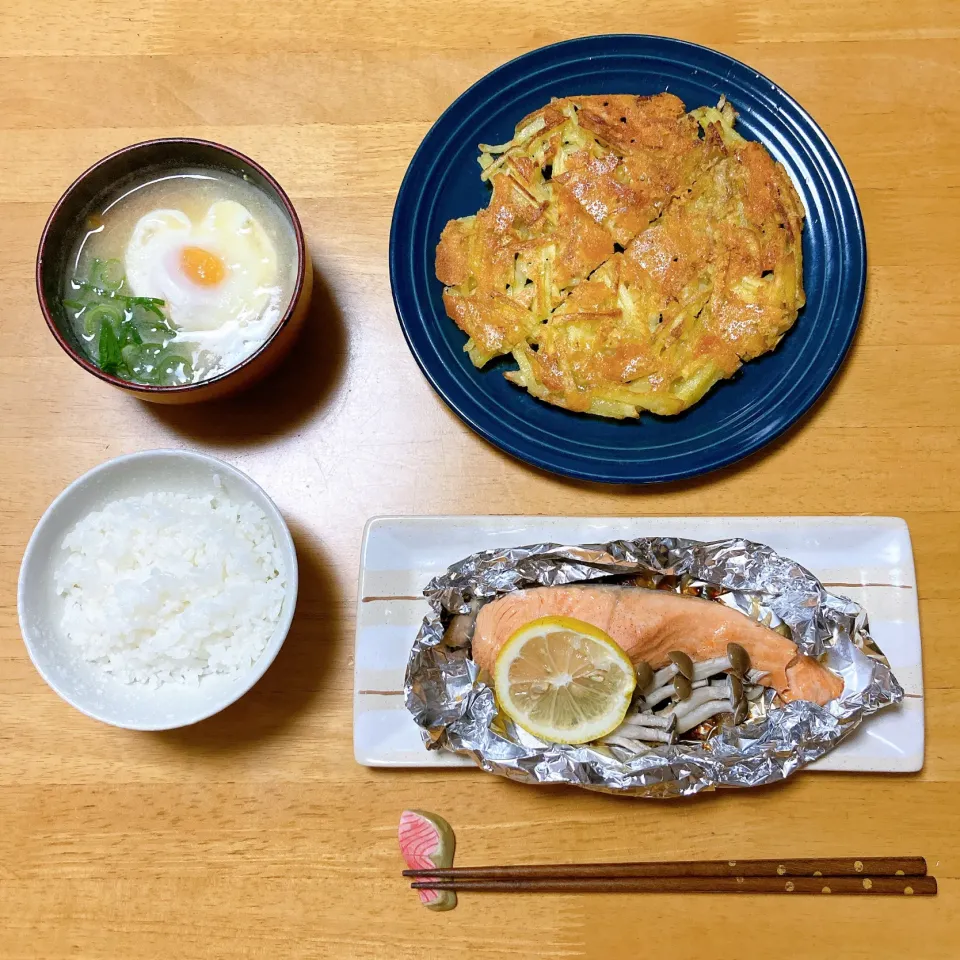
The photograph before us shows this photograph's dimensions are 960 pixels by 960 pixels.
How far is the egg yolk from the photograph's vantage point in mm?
1543

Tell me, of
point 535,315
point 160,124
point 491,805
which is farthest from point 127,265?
point 491,805

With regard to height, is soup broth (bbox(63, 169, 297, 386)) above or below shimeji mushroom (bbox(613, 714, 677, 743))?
above

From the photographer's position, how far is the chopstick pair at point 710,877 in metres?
1.51

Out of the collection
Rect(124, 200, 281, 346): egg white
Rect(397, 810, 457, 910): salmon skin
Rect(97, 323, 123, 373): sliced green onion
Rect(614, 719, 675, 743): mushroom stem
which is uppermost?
Rect(124, 200, 281, 346): egg white

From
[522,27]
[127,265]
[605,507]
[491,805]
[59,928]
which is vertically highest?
[522,27]

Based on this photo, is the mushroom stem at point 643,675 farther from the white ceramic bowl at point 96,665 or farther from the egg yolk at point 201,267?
the egg yolk at point 201,267

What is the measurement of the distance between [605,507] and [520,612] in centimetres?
27

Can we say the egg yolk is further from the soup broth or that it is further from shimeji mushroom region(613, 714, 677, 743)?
shimeji mushroom region(613, 714, 677, 743)

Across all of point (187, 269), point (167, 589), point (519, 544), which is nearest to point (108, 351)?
point (187, 269)

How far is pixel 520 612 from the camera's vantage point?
1.53 meters

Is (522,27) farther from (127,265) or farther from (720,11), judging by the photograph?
(127,265)

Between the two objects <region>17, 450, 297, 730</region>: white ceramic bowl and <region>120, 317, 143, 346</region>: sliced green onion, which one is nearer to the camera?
<region>17, 450, 297, 730</region>: white ceramic bowl

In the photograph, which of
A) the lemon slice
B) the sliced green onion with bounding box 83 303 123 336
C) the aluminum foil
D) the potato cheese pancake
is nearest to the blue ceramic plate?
the potato cheese pancake

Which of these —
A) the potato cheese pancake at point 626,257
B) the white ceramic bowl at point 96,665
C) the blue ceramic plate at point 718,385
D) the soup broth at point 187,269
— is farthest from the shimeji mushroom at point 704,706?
the soup broth at point 187,269
